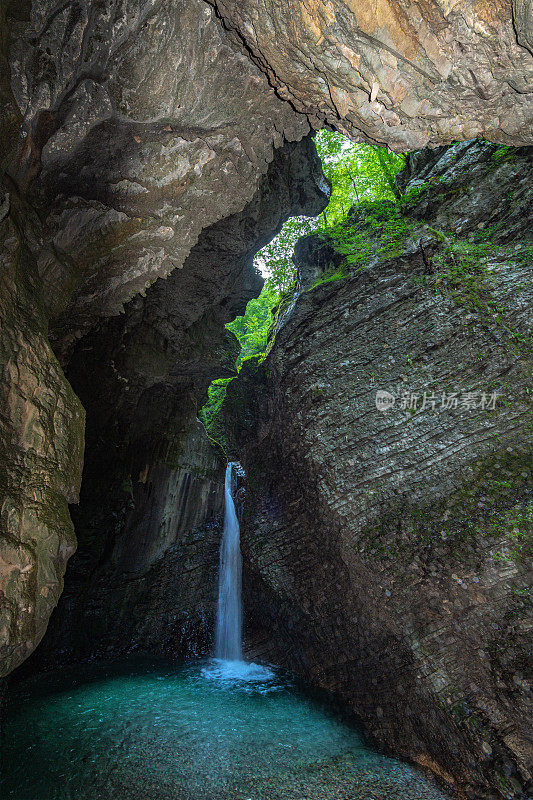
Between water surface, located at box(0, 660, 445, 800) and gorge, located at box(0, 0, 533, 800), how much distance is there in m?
0.05

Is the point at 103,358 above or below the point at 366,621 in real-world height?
above

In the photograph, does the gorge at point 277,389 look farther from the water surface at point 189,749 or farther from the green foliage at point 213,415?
the green foliage at point 213,415

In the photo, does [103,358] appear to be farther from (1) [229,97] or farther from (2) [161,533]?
(1) [229,97]

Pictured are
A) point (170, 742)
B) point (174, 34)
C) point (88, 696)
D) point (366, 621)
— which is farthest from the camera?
point (88, 696)

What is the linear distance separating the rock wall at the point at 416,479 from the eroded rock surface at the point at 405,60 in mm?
4160

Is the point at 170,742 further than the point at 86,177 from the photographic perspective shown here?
Yes

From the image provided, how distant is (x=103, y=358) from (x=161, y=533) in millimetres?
5122

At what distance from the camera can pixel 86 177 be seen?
4395mm

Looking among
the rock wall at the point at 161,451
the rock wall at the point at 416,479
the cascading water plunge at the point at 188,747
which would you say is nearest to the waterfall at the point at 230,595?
the rock wall at the point at 161,451

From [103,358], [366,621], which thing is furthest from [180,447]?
[366,621]

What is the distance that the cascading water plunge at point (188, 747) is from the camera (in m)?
4.06

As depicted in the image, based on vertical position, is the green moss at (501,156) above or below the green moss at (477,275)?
above

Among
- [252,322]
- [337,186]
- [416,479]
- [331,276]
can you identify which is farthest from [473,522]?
[252,322]

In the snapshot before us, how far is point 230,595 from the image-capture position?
31.6ft
